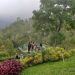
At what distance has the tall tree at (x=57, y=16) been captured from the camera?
40.3 metres

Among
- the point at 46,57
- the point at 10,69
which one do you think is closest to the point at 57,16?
the point at 46,57

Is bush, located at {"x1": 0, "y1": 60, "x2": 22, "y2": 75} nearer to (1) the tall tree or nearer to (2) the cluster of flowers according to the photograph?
(2) the cluster of flowers

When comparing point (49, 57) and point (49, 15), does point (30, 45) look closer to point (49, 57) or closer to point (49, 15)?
point (49, 57)

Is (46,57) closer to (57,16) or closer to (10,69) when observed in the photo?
(10,69)

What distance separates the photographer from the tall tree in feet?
132

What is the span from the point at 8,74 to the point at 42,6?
88.6 ft

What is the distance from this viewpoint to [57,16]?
40562 millimetres

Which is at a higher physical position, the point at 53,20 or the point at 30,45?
the point at 53,20

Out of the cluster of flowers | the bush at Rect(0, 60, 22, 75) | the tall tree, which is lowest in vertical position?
the bush at Rect(0, 60, 22, 75)

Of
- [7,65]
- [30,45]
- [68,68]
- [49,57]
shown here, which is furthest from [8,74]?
[30,45]

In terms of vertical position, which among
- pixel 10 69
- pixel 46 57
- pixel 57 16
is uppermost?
pixel 57 16

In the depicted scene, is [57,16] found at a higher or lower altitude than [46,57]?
higher

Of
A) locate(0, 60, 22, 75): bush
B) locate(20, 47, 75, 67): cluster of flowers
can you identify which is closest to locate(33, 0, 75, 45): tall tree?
locate(20, 47, 75, 67): cluster of flowers

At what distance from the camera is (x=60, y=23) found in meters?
40.9
